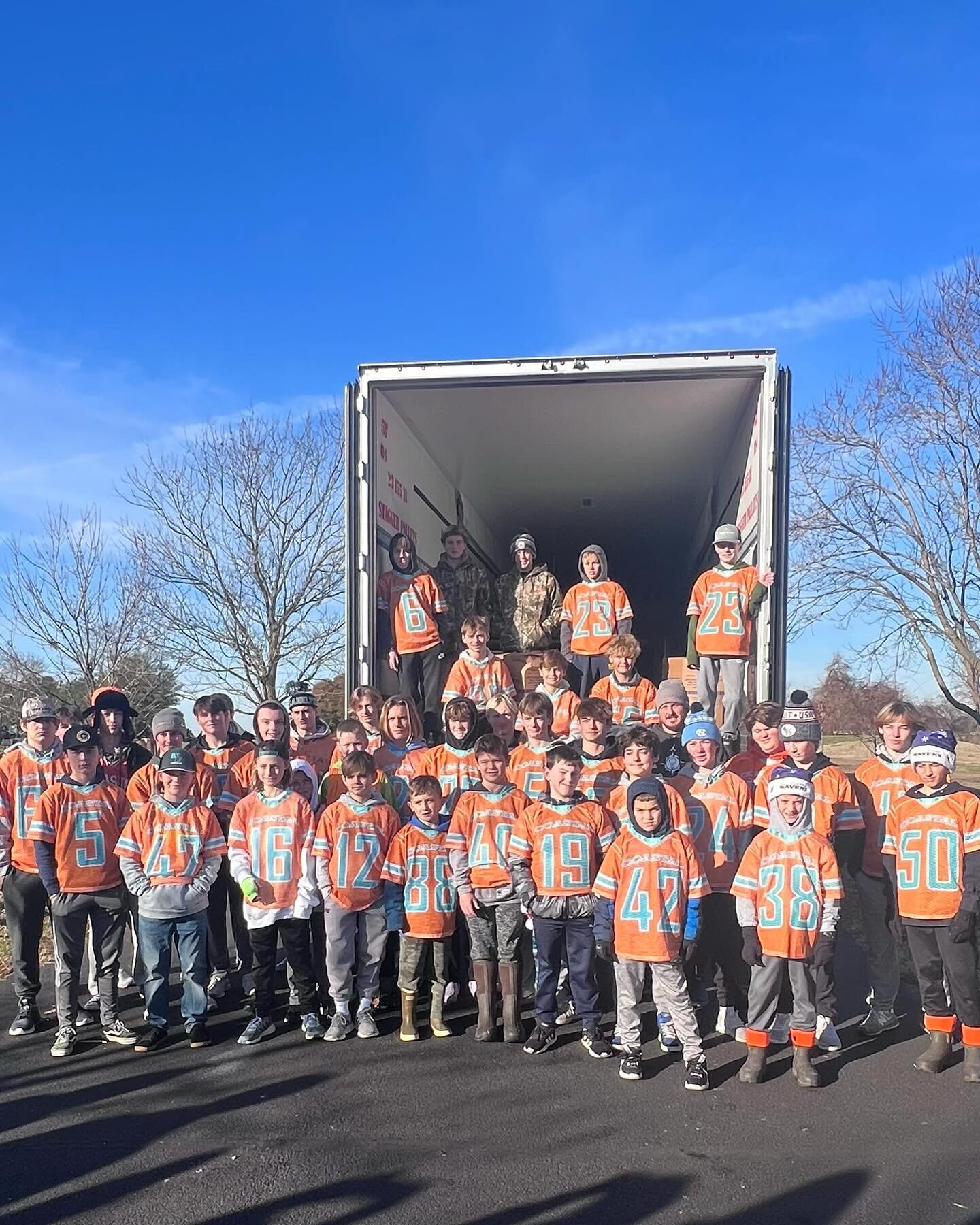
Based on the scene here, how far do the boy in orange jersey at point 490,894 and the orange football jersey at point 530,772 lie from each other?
0.33 m

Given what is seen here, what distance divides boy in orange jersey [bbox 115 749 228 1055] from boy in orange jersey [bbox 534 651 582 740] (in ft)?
7.23

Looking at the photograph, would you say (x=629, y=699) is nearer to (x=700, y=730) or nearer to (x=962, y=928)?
(x=700, y=730)

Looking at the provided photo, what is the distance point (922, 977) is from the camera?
4.35 meters

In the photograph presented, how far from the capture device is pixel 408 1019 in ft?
15.5

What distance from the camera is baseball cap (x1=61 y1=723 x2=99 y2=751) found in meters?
4.88

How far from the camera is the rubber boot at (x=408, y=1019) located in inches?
185

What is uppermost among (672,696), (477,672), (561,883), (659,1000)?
(477,672)

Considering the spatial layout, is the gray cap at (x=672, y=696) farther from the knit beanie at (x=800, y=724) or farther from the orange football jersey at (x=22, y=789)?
the orange football jersey at (x=22, y=789)

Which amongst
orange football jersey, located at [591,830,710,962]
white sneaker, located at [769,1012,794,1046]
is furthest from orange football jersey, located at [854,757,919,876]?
orange football jersey, located at [591,830,710,962]

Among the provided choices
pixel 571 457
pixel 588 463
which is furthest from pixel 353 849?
pixel 588 463

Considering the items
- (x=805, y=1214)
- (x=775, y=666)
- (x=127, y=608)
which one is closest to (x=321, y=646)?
(x=127, y=608)

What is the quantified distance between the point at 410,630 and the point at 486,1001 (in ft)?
9.17

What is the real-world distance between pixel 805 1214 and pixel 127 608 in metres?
15.7

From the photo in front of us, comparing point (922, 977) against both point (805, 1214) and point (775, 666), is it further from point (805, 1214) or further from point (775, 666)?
point (775, 666)
